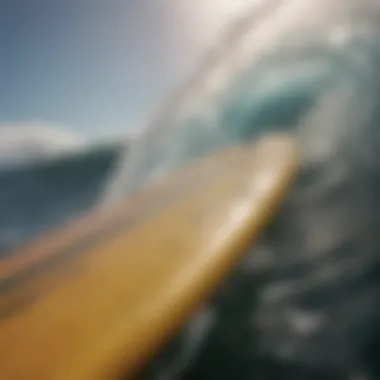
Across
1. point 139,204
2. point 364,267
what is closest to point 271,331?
point 364,267

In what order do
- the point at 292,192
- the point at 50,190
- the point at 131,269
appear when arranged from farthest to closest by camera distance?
the point at 50,190, the point at 292,192, the point at 131,269

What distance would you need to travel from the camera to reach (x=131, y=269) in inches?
31.2

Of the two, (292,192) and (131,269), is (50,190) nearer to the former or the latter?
(292,192)

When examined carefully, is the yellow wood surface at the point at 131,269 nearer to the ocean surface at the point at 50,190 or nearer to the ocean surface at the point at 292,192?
the ocean surface at the point at 292,192

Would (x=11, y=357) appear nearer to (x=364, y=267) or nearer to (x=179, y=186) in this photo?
(x=179, y=186)

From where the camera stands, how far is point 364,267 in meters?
0.98

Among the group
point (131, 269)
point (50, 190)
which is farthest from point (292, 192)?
point (50, 190)

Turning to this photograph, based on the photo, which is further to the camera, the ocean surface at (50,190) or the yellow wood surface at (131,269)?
the ocean surface at (50,190)

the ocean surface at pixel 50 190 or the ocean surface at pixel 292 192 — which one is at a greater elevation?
the ocean surface at pixel 50 190

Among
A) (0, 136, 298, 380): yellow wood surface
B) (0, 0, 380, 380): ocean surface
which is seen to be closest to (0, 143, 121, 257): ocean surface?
(0, 0, 380, 380): ocean surface

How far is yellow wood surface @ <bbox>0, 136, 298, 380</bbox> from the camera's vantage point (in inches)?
25.9

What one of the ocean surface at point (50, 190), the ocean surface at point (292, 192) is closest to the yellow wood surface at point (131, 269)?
the ocean surface at point (292, 192)

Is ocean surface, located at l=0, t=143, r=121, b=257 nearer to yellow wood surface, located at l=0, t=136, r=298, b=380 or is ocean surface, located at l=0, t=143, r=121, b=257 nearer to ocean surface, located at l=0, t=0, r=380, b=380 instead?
ocean surface, located at l=0, t=0, r=380, b=380

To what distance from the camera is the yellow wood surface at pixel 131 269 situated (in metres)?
0.66
